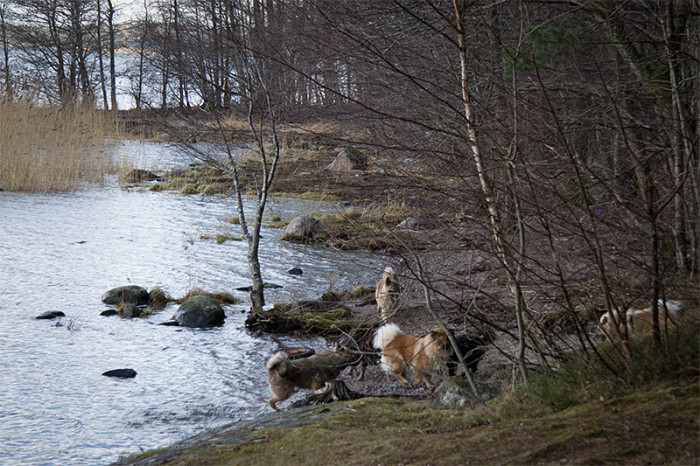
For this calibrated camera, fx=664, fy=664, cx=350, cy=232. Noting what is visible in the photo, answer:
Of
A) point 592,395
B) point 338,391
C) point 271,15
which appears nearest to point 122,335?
point 338,391

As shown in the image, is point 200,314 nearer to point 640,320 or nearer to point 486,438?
point 640,320

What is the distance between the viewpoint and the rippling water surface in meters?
5.51

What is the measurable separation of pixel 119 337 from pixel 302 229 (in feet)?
20.3

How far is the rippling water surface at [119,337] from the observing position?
217 inches

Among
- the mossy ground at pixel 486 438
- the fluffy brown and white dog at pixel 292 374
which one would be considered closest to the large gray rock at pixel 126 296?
the fluffy brown and white dog at pixel 292 374

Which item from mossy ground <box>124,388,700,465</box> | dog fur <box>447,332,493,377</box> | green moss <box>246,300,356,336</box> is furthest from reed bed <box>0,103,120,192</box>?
mossy ground <box>124,388,700,465</box>

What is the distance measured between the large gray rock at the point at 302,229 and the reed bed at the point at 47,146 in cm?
824

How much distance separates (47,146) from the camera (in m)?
18.1

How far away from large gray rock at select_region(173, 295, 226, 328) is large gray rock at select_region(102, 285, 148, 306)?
86 centimetres

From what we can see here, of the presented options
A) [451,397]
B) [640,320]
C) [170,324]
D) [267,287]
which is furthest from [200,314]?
[640,320]

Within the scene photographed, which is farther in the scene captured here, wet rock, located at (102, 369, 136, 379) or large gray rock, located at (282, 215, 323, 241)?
large gray rock, located at (282, 215, 323, 241)

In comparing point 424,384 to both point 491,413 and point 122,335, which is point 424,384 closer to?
point 491,413

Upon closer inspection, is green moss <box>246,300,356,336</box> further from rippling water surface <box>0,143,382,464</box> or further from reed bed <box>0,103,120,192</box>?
reed bed <box>0,103,120,192</box>

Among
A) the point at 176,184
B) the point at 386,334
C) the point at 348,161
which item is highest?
the point at 348,161
